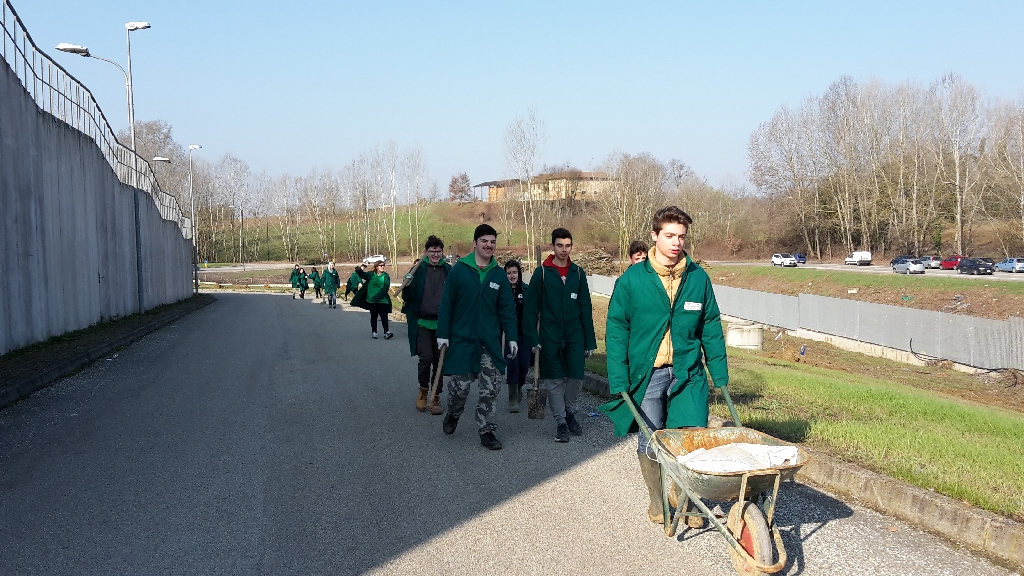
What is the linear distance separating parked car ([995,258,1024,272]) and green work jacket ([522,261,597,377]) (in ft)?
141

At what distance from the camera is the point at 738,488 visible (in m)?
4.18

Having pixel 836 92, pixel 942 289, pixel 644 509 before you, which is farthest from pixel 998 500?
pixel 836 92

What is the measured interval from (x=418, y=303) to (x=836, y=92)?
68.2 meters

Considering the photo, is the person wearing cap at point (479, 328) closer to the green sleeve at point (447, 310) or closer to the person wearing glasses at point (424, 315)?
the green sleeve at point (447, 310)

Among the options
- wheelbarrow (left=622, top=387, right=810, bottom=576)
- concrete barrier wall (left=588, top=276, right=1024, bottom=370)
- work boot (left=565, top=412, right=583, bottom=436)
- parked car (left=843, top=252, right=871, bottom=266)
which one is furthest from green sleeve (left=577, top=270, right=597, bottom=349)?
parked car (left=843, top=252, right=871, bottom=266)

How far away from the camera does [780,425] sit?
24.7 feet

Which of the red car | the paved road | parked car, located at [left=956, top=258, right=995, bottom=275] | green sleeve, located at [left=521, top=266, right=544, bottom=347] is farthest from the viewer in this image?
the red car

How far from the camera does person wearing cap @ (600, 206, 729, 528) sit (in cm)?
502

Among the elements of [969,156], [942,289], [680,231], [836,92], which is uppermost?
[836,92]

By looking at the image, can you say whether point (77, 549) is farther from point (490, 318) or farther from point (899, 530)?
point (899, 530)

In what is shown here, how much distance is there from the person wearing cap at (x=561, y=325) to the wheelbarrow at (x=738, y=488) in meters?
3.03

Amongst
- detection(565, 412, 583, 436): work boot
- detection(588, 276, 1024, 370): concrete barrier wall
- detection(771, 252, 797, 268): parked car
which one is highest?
detection(771, 252, 797, 268): parked car

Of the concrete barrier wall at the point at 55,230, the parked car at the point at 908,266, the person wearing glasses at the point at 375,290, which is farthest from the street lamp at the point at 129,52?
the parked car at the point at 908,266

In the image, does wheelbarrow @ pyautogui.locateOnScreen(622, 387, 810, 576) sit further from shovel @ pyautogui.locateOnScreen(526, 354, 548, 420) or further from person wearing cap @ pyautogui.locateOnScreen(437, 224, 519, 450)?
shovel @ pyautogui.locateOnScreen(526, 354, 548, 420)
